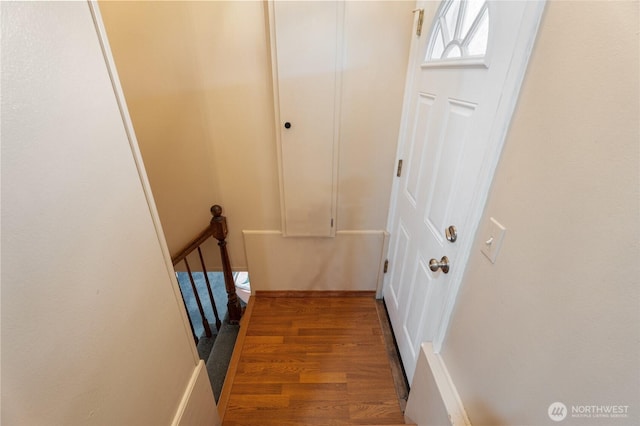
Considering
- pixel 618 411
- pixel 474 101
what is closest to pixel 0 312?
pixel 618 411

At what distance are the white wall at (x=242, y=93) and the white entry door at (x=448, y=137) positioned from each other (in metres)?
0.16

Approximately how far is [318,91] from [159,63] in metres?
0.93

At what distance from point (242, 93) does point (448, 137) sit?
1.20 m

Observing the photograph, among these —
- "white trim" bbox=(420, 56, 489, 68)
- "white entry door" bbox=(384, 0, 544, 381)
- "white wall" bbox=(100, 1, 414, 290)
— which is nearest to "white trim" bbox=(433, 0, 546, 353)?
"white entry door" bbox=(384, 0, 544, 381)

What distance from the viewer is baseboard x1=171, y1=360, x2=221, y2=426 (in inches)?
39.8

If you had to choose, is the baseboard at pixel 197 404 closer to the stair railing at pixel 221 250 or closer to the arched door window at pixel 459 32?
the stair railing at pixel 221 250

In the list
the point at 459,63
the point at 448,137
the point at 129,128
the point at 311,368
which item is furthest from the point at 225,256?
the point at 459,63

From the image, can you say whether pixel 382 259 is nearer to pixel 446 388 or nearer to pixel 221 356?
pixel 446 388

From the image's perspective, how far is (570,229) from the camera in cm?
55

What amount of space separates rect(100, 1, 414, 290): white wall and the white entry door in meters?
0.16

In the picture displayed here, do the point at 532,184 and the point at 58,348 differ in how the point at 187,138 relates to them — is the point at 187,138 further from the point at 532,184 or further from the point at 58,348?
the point at 532,184

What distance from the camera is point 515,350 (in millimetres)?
708

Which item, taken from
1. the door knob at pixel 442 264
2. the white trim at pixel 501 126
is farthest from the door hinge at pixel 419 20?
the door knob at pixel 442 264

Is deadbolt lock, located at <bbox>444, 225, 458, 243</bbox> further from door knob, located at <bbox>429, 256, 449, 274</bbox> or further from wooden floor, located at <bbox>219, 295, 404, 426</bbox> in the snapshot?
wooden floor, located at <bbox>219, 295, 404, 426</bbox>
